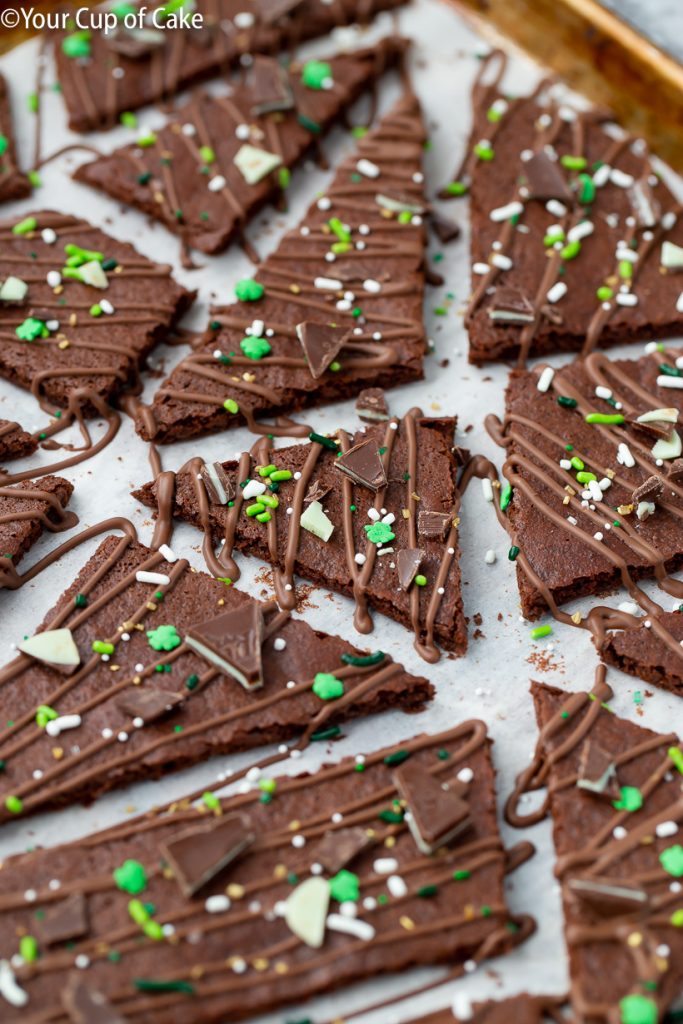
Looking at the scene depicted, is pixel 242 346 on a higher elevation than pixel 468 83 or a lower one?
lower

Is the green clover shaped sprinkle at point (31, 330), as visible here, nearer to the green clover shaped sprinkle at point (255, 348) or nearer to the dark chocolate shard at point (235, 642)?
the green clover shaped sprinkle at point (255, 348)

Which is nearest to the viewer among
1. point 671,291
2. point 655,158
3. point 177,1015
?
point 177,1015

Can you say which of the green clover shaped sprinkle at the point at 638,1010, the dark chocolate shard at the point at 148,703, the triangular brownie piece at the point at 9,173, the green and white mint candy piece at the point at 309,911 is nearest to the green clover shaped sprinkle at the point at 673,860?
the green clover shaped sprinkle at the point at 638,1010

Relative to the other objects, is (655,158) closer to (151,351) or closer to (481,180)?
(481,180)

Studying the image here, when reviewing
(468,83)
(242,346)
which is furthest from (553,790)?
(468,83)

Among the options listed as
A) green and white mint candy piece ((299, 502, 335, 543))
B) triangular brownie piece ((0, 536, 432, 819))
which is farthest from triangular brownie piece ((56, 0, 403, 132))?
triangular brownie piece ((0, 536, 432, 819))

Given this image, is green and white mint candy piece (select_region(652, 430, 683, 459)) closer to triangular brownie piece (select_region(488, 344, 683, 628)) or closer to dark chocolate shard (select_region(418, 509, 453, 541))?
triangular brownie piece (select_region(488, 344, 683, 628))
